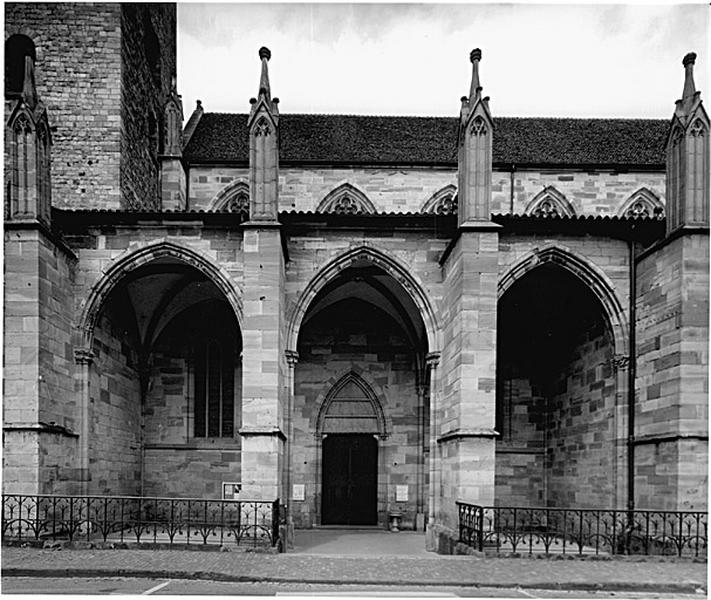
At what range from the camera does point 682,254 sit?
13.4 metres

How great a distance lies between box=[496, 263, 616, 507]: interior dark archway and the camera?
16531mm

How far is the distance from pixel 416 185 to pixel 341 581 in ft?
47.1

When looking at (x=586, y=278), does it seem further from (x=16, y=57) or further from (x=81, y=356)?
(x=16, y=57)

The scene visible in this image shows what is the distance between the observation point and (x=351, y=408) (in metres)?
19.6

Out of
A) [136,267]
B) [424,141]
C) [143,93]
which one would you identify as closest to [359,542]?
[136,267]

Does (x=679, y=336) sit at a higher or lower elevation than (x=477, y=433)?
higher

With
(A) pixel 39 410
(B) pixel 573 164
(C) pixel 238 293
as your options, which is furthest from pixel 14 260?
(B) pixel 573 164

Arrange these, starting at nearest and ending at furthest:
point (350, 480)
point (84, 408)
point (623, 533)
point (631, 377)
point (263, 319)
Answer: point (623, 533) < point (263, 319) < point (84, 408) < point (631, 377) < point (350, 480)

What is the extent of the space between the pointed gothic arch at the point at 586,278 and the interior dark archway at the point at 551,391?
1.41 ft

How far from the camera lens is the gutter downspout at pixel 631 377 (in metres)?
14.7

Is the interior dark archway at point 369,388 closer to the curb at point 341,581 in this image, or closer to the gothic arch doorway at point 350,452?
the gothic arch doorway at point 350,452

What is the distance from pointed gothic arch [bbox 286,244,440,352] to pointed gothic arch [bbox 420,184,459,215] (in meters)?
6.84

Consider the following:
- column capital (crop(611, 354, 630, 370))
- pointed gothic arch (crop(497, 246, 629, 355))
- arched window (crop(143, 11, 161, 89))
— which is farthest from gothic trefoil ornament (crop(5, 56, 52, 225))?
column capital (crop(611, 354, 630, 370))

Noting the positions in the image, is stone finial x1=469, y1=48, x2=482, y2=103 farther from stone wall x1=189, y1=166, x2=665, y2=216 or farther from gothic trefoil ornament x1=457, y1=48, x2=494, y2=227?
stone wall x1=189, y1=166, x2=665, y2=216
